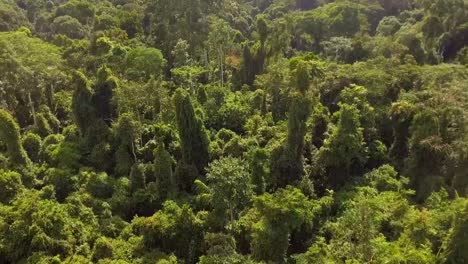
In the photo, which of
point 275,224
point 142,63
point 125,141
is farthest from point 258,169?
point 142,63

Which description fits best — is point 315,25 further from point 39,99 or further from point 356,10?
point 39,99

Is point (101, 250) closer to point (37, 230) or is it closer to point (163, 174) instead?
point (37, 230)

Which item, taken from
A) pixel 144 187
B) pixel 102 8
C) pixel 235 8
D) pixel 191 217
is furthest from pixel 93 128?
pixel 235 8

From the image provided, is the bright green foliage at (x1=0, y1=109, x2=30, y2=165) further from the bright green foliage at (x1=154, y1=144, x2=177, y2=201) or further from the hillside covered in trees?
the bright green foliage at (x1=154, y1=144, x2=177, y2=201)

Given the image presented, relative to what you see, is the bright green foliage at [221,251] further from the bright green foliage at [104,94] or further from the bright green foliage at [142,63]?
the bright green foliage at [142,63]

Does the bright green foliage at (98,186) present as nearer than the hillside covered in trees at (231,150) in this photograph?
No

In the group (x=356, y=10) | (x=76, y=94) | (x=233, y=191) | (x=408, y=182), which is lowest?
(x=408, y=182)

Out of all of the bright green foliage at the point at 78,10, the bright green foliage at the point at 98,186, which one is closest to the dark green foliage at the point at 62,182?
the bright green foliage at the point at 98,186
